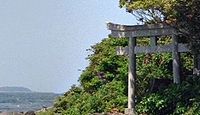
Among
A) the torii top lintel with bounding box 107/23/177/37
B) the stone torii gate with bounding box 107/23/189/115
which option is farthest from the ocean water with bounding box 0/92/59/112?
the stone torii gate with bounding box 107/23/189/115

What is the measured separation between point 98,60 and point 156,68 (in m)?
4.33

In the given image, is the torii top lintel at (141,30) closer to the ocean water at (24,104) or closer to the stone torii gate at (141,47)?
the stone torii gate at (141,47)

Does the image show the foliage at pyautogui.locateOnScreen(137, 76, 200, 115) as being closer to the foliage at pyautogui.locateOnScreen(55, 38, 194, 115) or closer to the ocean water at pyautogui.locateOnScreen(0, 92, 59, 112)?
the foliage at pyautogui.locateOnScreen(55, 38, 194, 115)

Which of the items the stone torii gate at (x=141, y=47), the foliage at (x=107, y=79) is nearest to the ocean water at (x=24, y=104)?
the foliage at (x=107, y=79)

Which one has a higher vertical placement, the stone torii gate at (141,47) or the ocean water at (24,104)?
the stone torii gate at (141,47)

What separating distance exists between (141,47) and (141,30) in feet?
1.89

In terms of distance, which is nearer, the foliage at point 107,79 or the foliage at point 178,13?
the foliage at point 178,13

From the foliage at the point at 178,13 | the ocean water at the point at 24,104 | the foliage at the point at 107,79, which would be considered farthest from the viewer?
the ocean water at the point at 24,104

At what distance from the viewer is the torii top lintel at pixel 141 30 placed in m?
19.6

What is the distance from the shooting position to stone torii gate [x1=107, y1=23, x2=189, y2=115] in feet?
63.4

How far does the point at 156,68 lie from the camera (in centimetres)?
2114

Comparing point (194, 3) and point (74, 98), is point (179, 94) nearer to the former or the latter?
point (194, 3)

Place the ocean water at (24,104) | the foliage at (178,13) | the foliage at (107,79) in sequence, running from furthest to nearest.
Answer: the ocean water at (24,104), the foliage at (107,79), the foliage at (178,13)

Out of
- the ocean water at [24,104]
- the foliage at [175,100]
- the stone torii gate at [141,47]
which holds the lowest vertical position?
the ocean water at [24,104]
